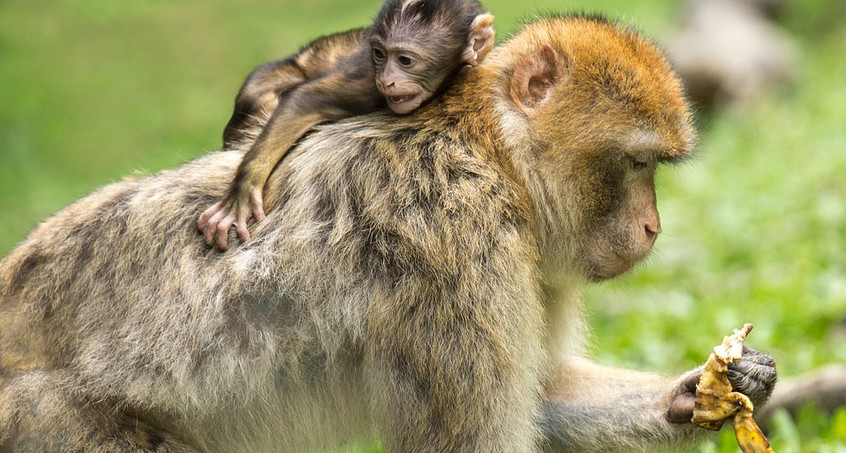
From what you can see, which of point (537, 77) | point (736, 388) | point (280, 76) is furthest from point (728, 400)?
point (280, 76)

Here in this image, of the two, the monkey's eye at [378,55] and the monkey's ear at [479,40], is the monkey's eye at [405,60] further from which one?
the monkey's ear at [479,40]

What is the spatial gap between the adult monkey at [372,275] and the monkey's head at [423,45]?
81 mm

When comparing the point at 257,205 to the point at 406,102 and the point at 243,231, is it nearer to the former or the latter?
the point at 243,231

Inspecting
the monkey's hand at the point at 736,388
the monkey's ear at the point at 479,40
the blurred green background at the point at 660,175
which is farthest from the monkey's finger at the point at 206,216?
the monkey's hand at the point at 736,388

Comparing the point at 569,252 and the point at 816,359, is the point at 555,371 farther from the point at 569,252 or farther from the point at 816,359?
the point at 816,359

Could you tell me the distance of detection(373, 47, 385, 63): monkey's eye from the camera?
420 cm

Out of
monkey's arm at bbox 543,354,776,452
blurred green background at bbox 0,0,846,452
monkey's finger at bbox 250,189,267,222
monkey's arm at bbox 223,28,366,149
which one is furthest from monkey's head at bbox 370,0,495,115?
monkey's arm at bbox 543,354,776,452

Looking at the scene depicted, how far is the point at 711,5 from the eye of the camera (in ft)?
55.5

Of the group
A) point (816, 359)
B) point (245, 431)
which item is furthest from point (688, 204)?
point (245, 431)

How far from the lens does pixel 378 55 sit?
4.23 m

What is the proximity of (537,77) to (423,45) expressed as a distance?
0.48 metres

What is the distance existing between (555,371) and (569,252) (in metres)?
0.74

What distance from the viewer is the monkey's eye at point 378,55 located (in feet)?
13.8

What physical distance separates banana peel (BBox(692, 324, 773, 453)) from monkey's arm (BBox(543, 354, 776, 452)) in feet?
0.67
